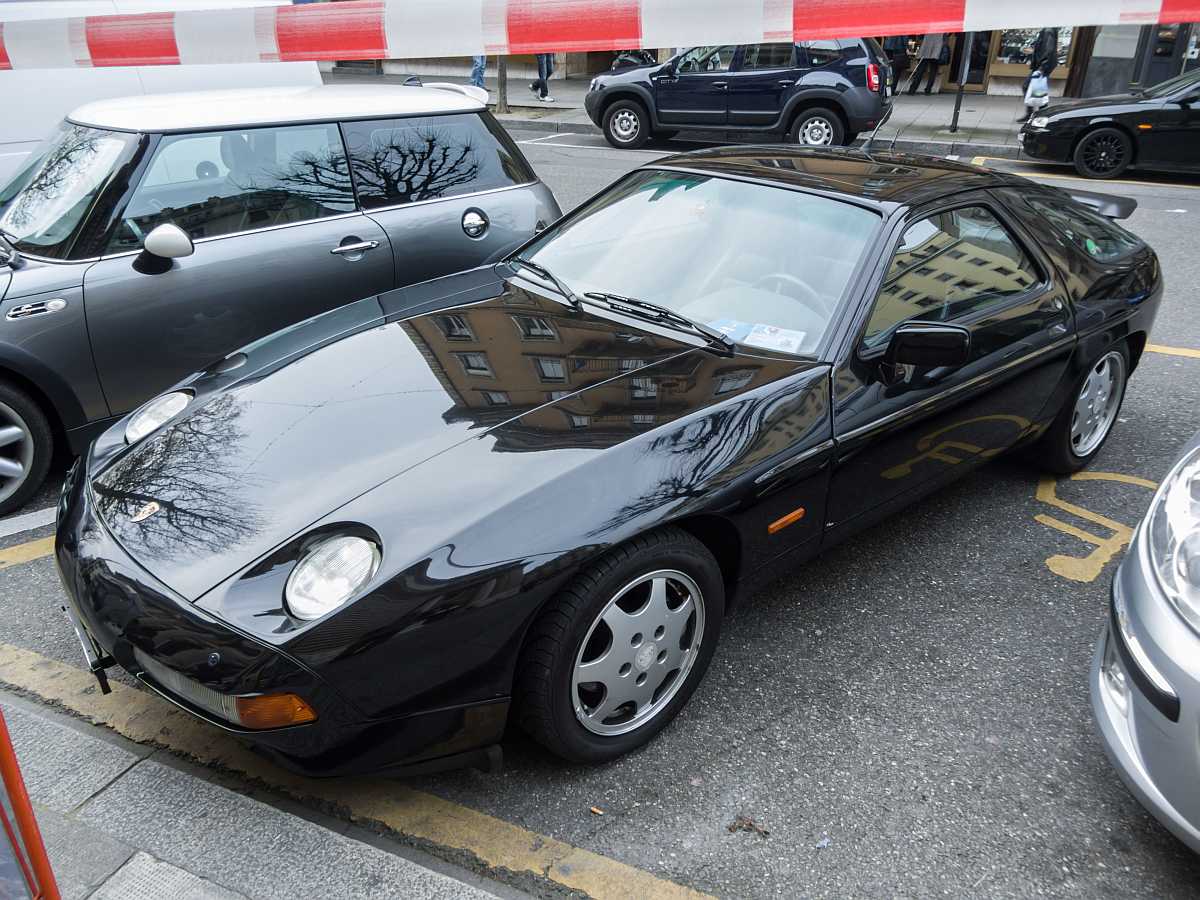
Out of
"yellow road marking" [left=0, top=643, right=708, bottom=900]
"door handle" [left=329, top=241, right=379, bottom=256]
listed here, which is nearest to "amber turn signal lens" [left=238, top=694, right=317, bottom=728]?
"yellow road marking" [left=0, top=643, right=708, bottom=900]

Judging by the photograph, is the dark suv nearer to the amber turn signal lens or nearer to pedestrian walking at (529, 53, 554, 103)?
pedestrian walking at (529, 53, 554, 103)

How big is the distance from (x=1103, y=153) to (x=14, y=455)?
1115cm

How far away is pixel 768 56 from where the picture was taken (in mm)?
12180

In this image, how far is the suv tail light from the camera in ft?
38.9

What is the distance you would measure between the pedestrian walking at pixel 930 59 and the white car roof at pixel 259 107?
14.4 meters

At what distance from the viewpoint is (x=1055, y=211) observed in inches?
158

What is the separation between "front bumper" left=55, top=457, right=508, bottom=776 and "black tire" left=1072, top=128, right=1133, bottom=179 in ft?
36.2

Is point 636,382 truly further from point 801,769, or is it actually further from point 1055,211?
point 1055,211

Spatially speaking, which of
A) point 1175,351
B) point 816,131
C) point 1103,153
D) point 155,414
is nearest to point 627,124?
point 816,131

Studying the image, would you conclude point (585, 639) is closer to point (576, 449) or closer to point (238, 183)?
point (576, 449)

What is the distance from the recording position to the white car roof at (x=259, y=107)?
413cm

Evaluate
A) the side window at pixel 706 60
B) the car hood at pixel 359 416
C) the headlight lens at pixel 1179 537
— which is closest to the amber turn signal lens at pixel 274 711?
the car hood at pixel 359 416

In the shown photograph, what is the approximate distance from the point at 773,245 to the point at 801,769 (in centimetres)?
168

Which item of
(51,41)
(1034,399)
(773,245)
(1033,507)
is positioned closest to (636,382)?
(773,245)
